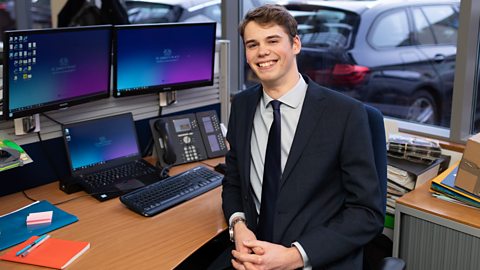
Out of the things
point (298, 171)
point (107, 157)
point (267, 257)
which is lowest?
point (267, 257)

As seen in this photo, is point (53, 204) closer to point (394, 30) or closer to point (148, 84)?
point (148, 84)

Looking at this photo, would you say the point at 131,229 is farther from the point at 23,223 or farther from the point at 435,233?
the point at 435,233

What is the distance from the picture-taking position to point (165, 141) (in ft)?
7.29

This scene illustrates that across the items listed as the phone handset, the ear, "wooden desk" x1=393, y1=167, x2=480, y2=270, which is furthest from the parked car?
the ear

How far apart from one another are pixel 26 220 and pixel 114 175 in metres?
0.44

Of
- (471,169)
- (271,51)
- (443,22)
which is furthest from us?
(443,22)

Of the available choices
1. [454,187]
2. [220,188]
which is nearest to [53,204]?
[220,188]

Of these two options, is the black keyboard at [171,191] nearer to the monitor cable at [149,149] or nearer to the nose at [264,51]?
the monitor cable at [149,149]

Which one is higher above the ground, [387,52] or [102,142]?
[387,52]

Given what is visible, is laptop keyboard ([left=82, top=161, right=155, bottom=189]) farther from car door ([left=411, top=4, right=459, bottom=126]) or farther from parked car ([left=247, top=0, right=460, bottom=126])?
car door ([left=411, top=4, right=459, bottom=126])

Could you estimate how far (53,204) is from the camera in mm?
1820

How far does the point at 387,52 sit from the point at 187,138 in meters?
1.30

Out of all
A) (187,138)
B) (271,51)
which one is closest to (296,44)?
(271,51)

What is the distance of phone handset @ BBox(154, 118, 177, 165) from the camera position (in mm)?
2201
